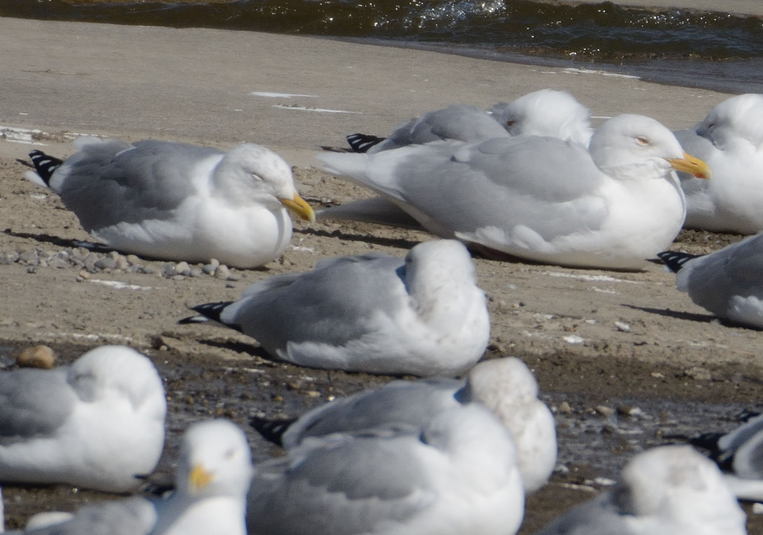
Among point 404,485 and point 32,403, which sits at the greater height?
point 404,485

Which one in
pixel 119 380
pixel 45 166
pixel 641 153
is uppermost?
pixel 119 380

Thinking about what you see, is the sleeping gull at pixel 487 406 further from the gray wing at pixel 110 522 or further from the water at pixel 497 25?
the water at pixel 497 25

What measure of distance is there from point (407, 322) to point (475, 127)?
390cm

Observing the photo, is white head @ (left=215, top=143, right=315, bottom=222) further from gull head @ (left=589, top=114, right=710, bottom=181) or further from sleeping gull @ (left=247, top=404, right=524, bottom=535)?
sleeping gull @ (left=247, top=404, right=524, bottom=535)

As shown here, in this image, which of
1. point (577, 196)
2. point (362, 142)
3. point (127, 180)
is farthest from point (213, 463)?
point (362, 142)

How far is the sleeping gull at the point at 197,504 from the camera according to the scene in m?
3.50

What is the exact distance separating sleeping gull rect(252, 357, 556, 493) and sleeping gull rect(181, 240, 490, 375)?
3.90 ft

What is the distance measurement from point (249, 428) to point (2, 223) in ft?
11.9

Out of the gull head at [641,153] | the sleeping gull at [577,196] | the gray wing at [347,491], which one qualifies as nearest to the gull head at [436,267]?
the gray wing at [347,491]

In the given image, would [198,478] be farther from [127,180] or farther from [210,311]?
[127,180]

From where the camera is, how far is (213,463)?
3.52m

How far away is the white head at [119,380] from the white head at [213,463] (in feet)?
2.87

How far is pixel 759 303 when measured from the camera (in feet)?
23.0

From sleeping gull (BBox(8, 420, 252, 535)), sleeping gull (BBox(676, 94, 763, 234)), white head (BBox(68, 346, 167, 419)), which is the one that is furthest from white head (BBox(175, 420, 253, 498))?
sleeping gull (BBox(676, 94, 763, 234))
